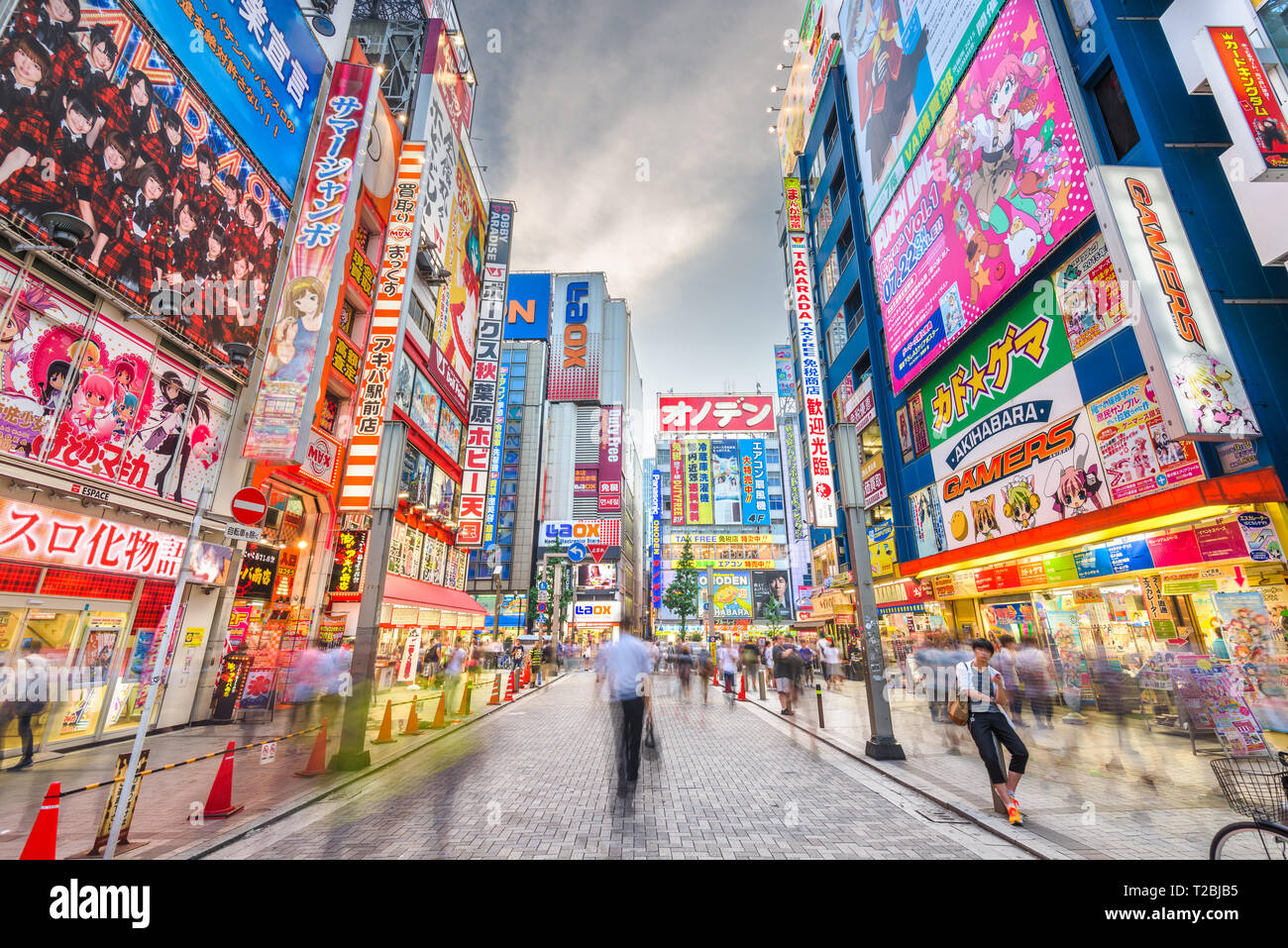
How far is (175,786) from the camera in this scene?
7105 millimetres

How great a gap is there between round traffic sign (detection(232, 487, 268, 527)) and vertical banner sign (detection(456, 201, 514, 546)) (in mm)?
23474

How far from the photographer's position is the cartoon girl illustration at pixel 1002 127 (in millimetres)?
12875

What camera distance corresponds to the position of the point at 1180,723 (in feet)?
30.8

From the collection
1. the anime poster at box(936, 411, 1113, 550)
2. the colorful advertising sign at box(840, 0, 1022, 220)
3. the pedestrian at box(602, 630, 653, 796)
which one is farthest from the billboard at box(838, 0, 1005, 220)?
the pedestrian at box(602, 630, 653, 796)

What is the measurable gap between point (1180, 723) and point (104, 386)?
2098 centimetres

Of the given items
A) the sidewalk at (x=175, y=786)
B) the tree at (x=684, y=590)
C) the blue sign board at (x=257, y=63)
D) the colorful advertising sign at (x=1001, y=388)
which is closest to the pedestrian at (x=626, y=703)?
the sidewalk at (x=175, y=786)

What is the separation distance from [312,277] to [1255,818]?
755 inches

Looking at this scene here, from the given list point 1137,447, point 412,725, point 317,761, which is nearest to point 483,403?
point 412,725

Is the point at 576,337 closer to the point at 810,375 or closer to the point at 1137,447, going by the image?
the point at 810,375

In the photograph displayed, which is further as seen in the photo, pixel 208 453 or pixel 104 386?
pixel 208 453
